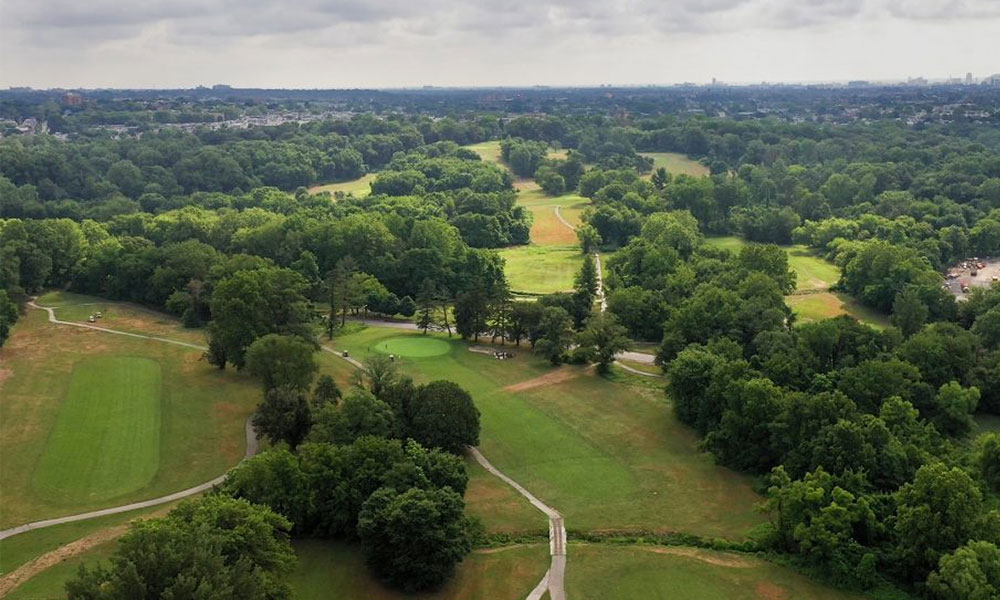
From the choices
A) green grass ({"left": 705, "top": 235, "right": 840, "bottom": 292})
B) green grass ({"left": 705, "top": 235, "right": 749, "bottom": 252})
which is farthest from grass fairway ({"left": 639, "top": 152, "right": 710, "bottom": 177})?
green grass ({"left": 705, "top": 235, "right": 840, "bottom": 292})

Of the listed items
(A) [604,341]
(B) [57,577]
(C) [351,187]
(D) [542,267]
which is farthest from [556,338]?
(C) [351,187]

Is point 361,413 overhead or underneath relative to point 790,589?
overhead

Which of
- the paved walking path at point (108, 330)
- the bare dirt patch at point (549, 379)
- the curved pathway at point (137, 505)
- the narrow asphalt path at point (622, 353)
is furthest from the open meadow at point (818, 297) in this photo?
the paved walking path at point (108, 330)

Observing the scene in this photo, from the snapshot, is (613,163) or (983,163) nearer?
(983,163)

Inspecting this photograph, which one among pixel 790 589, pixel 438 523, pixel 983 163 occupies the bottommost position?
pixel 790 589

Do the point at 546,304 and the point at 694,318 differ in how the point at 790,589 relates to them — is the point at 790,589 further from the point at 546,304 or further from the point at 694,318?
the point at 546,304

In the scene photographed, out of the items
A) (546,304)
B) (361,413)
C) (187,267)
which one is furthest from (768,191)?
(361,413)

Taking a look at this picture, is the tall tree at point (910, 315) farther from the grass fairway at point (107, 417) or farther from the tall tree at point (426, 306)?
the grass fairway at point (107, 417)
